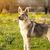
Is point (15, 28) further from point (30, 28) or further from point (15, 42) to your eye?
point (30, 28)

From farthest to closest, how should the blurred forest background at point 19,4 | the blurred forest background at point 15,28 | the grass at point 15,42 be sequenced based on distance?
the blurred forest background at point 19,4
the blurred forest background at point 15,28
the grass at point 15,42

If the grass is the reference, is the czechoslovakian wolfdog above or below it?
above

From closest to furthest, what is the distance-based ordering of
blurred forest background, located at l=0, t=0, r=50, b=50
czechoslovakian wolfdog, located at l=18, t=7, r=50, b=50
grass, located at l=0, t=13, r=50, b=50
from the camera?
czechoslovakian wolfdog, located at l=18, t=7, r=50, b=50, grass, located at l=0, t=13, r=50, b=50, blurred forest background, located at l=0, t=0, r=50, b=50

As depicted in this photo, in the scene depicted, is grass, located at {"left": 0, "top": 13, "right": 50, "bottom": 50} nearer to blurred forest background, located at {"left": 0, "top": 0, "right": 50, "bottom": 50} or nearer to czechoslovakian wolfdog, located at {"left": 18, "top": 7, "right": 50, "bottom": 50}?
blurred forest background, located at {"left": 0, "top": 0, "right": 50, "bottom": 50}

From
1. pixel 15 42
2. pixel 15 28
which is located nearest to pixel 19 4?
pixel 15 28

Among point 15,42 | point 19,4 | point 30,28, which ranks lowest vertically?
point 15,42

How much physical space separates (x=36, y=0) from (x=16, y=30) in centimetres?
510

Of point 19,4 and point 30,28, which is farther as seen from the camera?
point 19,4

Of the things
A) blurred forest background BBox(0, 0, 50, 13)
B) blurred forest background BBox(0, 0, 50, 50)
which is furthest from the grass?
blurred forest background BBox(0, 0, 50, 13)

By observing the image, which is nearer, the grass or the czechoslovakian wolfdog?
the czechoslovakian wolfdog

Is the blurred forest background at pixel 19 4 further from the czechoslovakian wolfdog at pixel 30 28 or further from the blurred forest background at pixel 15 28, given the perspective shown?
the czechoslovakian wolfdog at pixel 30 28

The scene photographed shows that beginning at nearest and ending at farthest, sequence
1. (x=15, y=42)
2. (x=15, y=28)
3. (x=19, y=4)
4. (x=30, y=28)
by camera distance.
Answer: (x=30, y=28) → (x=15, y=42) → (x=15, y=28) → (x=19, y=4)

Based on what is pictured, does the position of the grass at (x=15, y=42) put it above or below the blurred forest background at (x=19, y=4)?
below

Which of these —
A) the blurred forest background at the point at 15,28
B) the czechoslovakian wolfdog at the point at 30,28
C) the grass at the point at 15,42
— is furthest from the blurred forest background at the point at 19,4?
the czechoslovakian wolfdog at the point at 30,28
